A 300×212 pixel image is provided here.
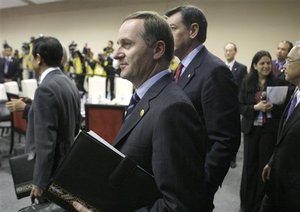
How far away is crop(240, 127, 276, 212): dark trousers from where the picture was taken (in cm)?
281

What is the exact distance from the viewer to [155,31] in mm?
1024

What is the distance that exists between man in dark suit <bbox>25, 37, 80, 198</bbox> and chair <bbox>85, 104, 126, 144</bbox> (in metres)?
1.39

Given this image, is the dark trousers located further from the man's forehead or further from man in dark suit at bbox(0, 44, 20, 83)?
man in dark suit at bbox(0, 44, 20, 83)

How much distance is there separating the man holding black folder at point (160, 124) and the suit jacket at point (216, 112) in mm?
528

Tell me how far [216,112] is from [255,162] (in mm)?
1543

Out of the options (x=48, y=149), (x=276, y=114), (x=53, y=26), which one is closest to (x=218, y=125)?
(x=48, y=149)

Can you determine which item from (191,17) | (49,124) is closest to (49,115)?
(49,124)

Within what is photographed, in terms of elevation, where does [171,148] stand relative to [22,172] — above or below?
above

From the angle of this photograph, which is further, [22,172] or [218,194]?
[218,194]

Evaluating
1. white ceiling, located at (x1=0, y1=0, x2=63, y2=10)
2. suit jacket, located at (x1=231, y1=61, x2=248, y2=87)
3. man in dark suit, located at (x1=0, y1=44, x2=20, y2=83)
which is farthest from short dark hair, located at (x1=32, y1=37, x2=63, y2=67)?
white ceiling, located at (x1=0, y1=0, x2=63, y2=10)

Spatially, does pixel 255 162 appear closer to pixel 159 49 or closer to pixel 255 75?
pixel 255 75

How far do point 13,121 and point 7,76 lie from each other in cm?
555

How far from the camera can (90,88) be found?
5.29 meters

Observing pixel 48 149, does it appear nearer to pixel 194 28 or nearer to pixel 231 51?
pixel 194 28
